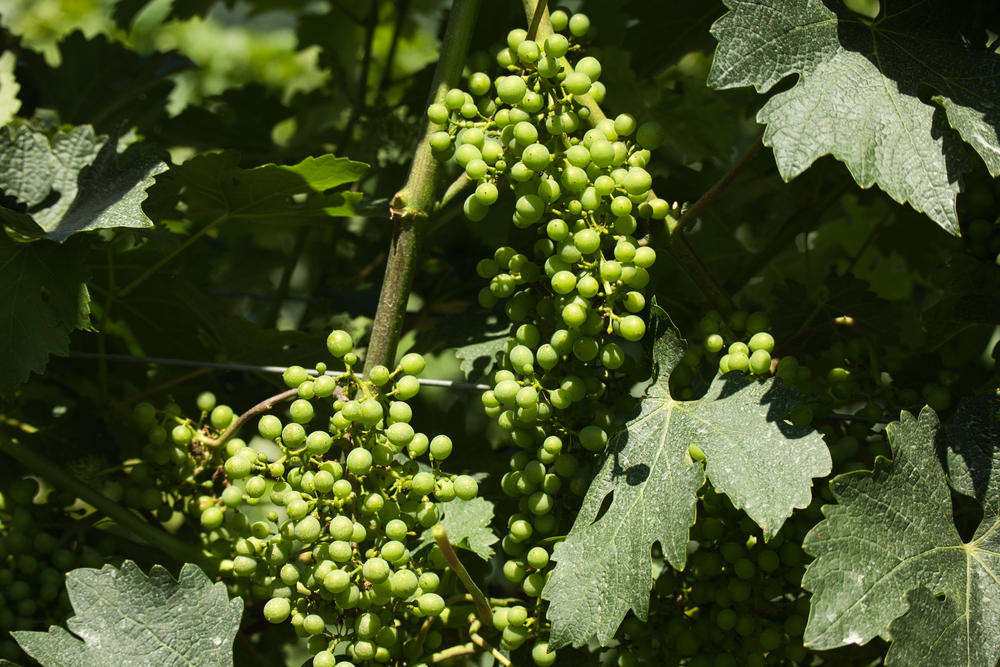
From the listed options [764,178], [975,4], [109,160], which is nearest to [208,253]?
[109,160]

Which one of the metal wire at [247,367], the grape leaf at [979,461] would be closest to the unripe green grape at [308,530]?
the metal wire at [247,367]

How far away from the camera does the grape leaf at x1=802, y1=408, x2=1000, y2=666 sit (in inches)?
40.9

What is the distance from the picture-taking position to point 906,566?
3.55 ft

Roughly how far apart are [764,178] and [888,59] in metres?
0.56

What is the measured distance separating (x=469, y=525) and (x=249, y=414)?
0.33 meters

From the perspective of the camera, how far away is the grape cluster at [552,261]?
1153 mm

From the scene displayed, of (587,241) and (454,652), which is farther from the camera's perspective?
(454,652)

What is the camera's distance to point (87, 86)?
6.42 feet

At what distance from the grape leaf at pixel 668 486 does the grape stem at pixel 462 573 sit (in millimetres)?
104

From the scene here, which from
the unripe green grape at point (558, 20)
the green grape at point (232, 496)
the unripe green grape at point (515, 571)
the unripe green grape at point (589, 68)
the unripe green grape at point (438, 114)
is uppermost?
the unripe green grape at point (558, 20)

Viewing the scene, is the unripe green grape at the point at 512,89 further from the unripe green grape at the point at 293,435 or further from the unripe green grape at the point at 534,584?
the unripe green grape at the point at 534,584

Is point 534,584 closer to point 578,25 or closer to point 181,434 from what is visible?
point 181,434

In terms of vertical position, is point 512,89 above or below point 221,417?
above

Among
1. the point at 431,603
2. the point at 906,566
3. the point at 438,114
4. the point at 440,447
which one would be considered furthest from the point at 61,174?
the point at 906,566
